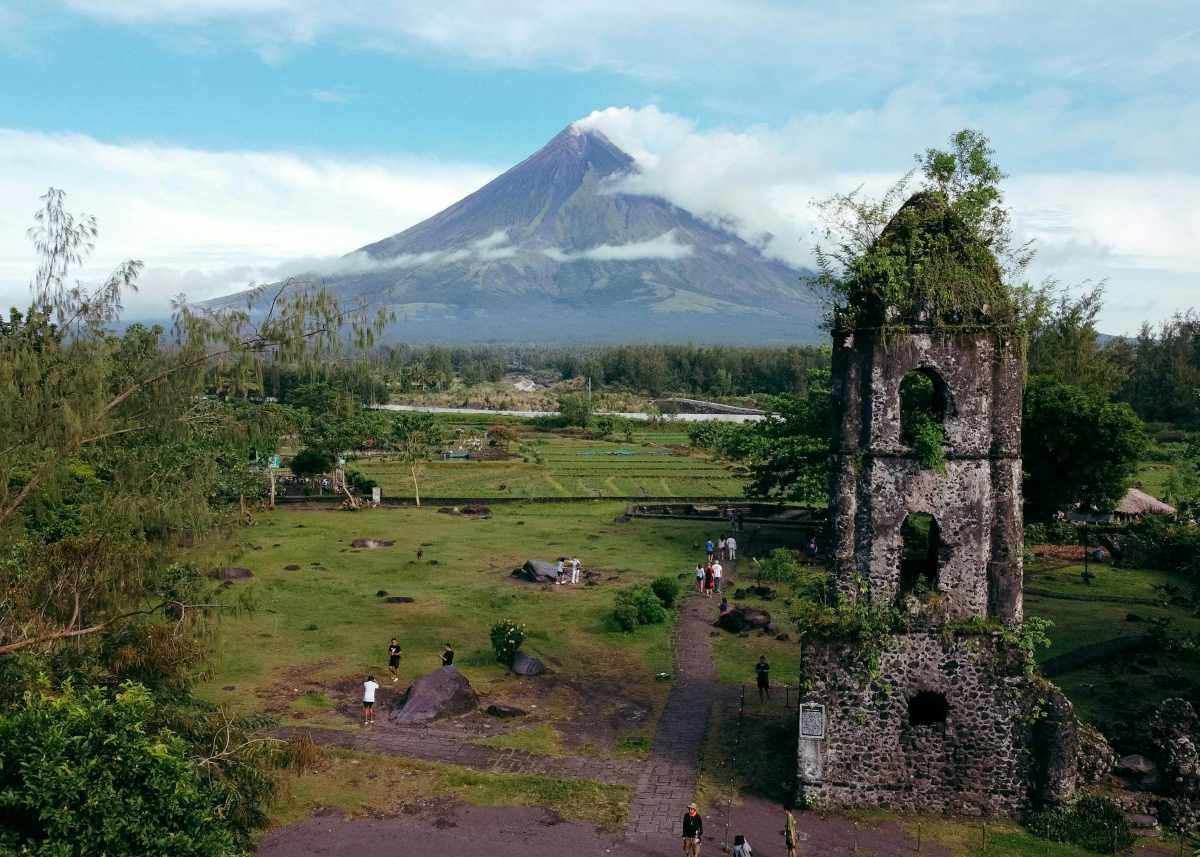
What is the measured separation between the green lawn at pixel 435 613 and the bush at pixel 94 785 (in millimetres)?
2849

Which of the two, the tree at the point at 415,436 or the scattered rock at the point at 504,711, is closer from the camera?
the scattered rock at the point at 504,711

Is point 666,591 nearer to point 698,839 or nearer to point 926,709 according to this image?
point 926,709

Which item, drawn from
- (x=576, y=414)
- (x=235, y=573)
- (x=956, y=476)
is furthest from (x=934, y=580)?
(x=576, y=414)

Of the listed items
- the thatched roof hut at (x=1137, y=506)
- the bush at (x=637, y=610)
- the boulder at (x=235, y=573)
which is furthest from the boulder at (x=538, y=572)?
the thatched roof hut at (x=1137, y=506)

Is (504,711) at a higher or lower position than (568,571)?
lower

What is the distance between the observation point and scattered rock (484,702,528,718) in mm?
18797

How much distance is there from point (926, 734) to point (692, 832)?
4.02 metres

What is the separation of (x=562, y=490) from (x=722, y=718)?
1187 inches

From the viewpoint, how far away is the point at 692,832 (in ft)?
43.9

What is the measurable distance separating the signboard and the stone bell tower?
2 cm

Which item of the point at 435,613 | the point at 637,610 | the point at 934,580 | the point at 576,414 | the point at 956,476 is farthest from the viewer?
the point at 576,414

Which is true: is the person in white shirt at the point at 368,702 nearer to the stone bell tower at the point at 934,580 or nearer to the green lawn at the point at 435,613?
the green lawn at the point at 435,613

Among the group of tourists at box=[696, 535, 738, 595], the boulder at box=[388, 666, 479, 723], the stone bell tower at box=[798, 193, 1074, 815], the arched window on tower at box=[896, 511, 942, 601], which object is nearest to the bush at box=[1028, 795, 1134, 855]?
the stone bell tower at box=[798, 193, 1074, 815]

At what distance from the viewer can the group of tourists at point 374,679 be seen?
717 inches
